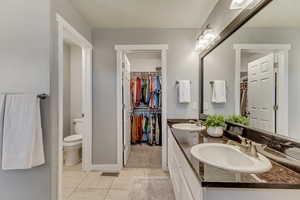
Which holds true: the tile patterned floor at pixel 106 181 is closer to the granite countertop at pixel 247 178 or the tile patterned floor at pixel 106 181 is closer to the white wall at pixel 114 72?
the white wall at pixel 114 72

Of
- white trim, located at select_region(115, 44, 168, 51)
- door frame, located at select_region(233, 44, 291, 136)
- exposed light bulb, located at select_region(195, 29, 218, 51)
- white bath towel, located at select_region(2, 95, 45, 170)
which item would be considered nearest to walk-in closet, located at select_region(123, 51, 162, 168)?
white trim, located at select_region(115, 44, 168, 51)

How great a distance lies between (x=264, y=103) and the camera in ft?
4.31

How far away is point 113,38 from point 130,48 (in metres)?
0.35

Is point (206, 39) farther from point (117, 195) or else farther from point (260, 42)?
point (117, 195)

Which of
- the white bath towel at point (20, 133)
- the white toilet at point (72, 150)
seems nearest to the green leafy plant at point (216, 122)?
the white bath towel at point (20, 133)

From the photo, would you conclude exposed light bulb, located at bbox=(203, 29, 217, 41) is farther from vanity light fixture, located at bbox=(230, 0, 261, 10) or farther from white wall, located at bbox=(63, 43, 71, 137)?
white wall, located at bbox=(63, 43, 71, 137)

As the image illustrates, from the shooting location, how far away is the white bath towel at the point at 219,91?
211cm

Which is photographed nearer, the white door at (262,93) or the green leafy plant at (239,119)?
the white door at (262,93)

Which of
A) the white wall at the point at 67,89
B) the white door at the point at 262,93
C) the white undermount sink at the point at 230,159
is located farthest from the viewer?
the white wall at the point at 67,89

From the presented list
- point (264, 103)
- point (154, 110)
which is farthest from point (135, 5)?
point (154, 110)

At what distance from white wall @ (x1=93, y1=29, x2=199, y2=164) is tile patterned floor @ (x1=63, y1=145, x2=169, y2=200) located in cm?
33

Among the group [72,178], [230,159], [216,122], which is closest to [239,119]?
[216,122]

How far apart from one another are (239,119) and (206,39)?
130 centimetres

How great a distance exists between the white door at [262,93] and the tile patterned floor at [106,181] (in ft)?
5.34
